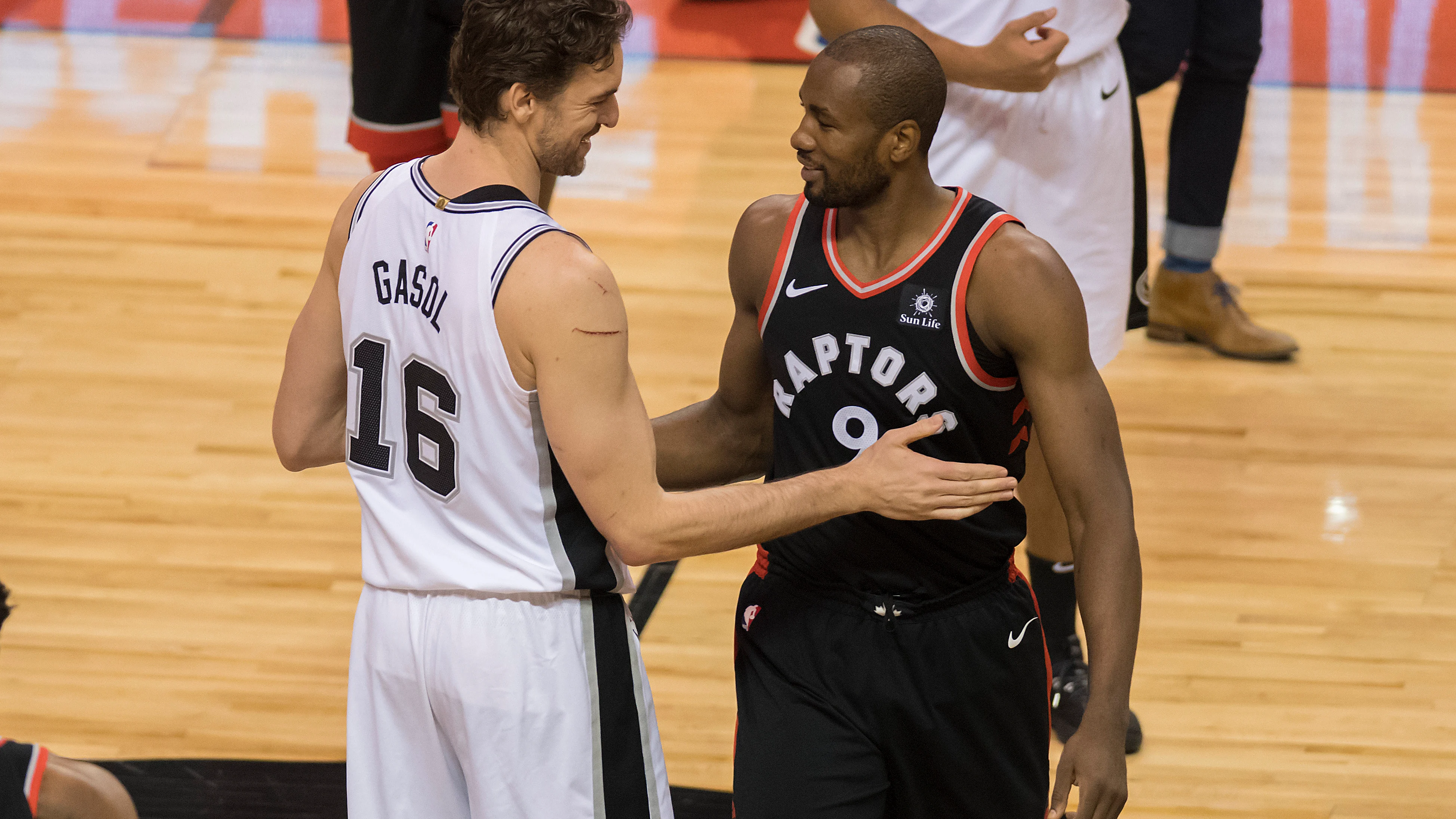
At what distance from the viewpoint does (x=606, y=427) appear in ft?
6.07

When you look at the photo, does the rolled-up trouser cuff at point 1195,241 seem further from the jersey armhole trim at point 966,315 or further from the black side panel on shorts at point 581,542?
the black side panel on shorts at point 581,542

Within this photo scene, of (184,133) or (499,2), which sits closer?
(499,2)

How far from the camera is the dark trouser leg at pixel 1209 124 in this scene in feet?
14.9

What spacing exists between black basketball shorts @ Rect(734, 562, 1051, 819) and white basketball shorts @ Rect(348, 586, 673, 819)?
0.67 ft

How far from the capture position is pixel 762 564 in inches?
93.7

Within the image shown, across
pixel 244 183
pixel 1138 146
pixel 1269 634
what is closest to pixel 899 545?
pixel 1138 146

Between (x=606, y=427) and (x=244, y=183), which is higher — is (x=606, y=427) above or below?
above

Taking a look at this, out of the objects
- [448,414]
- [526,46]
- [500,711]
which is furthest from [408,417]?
[526,46]

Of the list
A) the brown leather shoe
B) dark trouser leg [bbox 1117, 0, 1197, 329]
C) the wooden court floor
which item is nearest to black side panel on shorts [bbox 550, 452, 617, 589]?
the wooden court floor

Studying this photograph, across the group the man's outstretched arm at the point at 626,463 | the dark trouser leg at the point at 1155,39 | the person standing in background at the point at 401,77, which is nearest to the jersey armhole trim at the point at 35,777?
the man's outstretched arm at the point at 626,463

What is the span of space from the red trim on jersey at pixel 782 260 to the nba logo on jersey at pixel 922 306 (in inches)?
7.3

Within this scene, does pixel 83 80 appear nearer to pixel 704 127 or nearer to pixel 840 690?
pixel 704 127

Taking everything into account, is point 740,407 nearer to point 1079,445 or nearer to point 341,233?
point 1079,445

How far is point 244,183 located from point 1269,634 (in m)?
4.09
